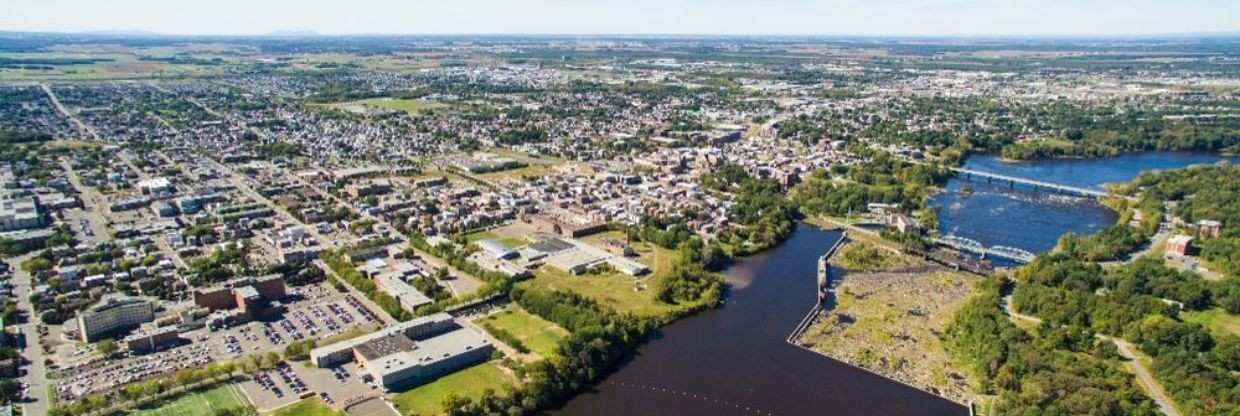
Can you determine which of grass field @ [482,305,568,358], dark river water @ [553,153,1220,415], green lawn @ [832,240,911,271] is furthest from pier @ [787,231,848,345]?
grass field @ [482,305,568,358]

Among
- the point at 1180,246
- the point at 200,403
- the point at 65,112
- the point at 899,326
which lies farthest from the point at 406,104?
the point at 1180,246

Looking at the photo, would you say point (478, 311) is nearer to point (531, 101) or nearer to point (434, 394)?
point (434, 394)

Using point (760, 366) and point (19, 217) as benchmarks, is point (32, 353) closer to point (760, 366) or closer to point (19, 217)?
point (19, 217)

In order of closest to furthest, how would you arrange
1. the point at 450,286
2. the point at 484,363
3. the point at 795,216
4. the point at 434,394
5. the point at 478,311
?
the point at 434,394
the point at 484,363
the point at 478,311
the point at 450,286
the point at 795,216

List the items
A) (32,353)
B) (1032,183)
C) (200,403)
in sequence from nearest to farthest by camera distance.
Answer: (200,403)
(32,353)
(1032,183)

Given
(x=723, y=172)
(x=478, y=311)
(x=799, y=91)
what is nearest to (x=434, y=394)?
(x=478, y=311)

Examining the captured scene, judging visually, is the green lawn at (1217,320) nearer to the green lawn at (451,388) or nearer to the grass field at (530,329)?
the grass field at (530,329)
